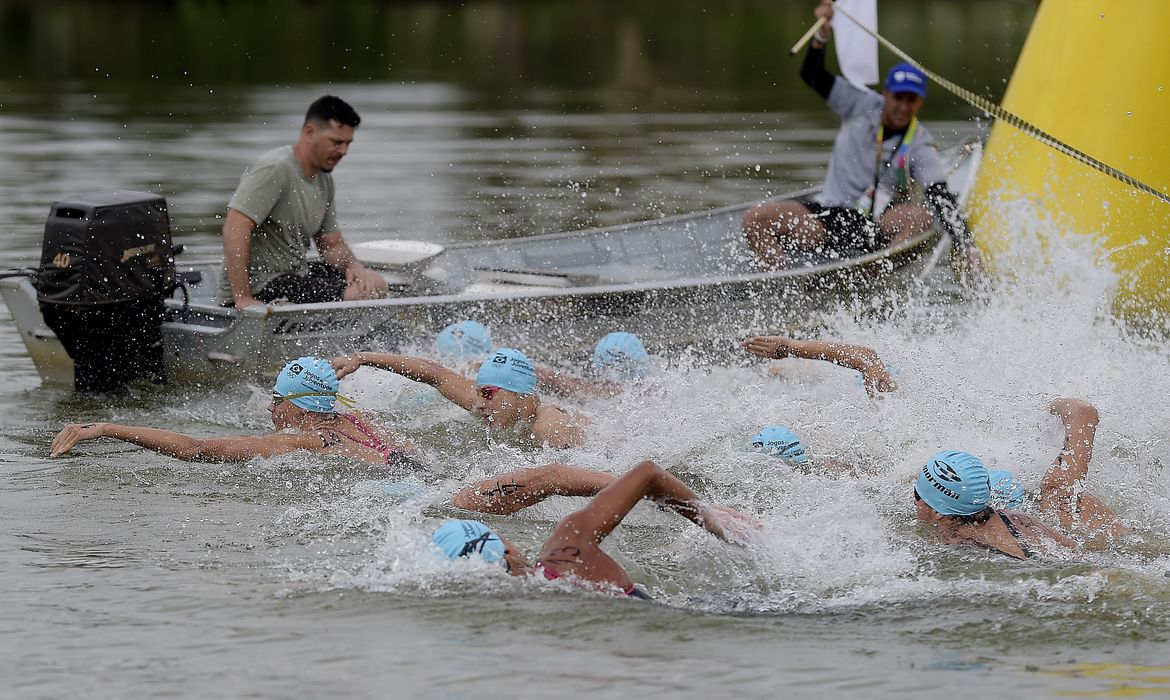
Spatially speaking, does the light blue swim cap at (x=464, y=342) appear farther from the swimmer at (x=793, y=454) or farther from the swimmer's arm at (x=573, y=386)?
the swimmer at (x=793, y=454)

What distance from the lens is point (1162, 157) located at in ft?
37.2

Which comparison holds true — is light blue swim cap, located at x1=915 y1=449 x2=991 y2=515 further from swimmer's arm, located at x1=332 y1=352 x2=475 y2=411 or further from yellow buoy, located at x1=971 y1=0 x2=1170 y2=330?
yellow buoy, located at x1=971 y1=0 x2=1170 y2=330

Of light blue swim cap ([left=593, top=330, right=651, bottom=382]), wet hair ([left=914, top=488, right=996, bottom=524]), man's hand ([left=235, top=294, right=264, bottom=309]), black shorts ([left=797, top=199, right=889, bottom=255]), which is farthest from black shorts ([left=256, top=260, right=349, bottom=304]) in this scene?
wet hair ([left=914, top=488, right=996, bottom=524])

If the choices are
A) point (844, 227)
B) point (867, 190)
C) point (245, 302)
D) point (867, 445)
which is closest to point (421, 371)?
point (245, 302)

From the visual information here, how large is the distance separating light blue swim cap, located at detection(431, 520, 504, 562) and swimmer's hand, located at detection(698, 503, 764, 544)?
3.07 feet

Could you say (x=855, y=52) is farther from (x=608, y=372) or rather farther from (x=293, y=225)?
(x=293, y=225)

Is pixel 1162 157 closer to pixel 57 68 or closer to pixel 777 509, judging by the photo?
pixel 777 509

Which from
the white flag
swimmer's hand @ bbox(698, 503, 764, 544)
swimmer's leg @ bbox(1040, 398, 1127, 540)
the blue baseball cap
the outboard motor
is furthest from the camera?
the white flag

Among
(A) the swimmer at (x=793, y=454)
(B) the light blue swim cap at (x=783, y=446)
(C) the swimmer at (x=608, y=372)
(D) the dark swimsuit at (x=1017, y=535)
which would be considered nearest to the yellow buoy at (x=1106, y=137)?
(C) the swimmer at (x=608, y=372)

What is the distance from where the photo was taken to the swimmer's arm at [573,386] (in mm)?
9688

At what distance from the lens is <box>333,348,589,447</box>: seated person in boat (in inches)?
340

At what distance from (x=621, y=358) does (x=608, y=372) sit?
0.42 ft

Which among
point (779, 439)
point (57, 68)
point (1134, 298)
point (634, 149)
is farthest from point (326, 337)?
point (57, 68)

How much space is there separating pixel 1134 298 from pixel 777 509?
4607 mm
